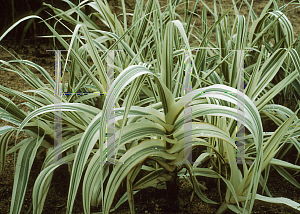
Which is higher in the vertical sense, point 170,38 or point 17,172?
point 170,38

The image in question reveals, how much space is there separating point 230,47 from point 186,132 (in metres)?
0.59

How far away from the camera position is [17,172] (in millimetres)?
603

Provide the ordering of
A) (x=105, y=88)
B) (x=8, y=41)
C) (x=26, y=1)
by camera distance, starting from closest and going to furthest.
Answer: (x=105, y=88), (x=26, y=1), (x=8, y=41)

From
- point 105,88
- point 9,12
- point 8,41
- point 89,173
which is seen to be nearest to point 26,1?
point 9,12

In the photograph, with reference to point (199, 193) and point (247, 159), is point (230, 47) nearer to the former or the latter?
point (247, 159)

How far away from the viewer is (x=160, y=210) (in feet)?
2.25

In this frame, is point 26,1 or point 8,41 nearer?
point 26,1

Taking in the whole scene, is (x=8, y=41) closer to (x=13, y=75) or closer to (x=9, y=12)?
(x=9, y=12)

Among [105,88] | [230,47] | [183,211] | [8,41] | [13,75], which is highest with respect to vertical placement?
[8,41]

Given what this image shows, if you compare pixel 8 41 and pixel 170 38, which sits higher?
pixel 8 41

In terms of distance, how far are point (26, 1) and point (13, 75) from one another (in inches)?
16.7

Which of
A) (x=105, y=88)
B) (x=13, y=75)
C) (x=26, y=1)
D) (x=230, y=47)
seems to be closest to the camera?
(x=105, y=88)

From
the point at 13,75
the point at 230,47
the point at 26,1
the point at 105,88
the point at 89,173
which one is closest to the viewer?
the point at 89,173

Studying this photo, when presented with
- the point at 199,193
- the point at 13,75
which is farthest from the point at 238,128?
the point at 13,75
